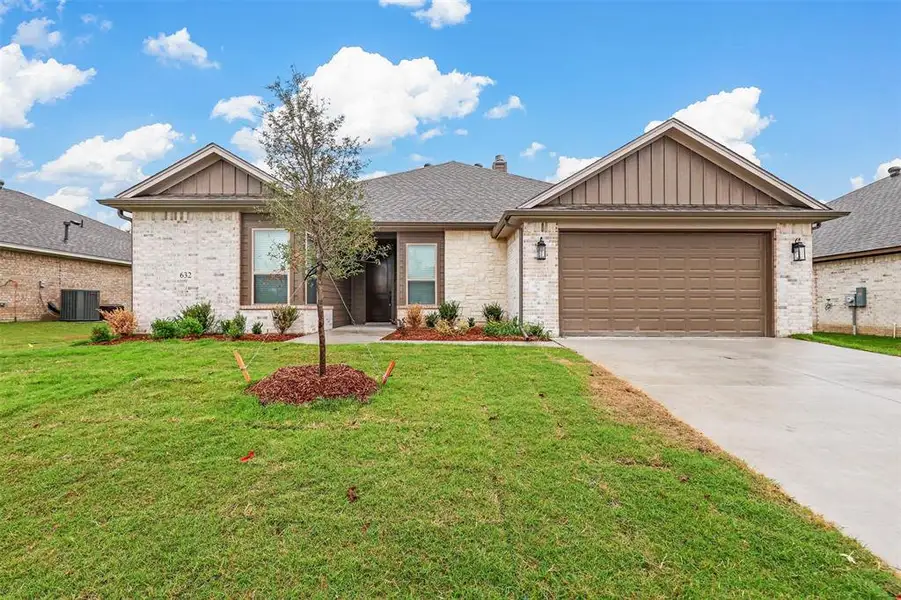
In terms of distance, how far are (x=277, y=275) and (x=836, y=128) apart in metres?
18.8

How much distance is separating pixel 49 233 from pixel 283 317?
1498 centimetres

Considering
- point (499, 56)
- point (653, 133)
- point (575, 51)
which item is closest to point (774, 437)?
point (653, 133)

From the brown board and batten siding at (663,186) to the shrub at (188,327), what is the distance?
31.5ft

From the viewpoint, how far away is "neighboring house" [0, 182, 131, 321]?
1463 cm

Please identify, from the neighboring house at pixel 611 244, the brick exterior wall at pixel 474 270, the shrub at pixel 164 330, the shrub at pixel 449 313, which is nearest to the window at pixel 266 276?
the neighboring house at pixel 611 244

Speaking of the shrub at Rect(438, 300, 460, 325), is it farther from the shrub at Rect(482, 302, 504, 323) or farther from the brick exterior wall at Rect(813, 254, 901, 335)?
the brick exterior wall at Rect(813, 254, 901, 335)

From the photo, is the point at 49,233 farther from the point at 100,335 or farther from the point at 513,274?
the point at 513,274

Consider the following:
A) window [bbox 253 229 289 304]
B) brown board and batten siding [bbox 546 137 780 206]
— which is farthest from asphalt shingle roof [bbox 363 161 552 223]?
brown board and batten siding [bbox 546 137 780 206]

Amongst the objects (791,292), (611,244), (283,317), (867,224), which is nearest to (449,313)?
(283,317)

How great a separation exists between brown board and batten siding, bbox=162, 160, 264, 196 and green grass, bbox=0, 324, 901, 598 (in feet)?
25.5

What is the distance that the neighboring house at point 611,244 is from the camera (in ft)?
32.6

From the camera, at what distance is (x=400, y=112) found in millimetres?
21938

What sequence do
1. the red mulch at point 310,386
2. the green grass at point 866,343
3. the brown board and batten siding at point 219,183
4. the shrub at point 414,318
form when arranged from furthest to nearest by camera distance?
the shrub at point 414,318 → the brown board and batten siding at point 219,183 → the green grass at point 866,343 → the red mulch at point 310,386

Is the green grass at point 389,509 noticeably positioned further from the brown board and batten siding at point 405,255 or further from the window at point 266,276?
the brown board and batten siding at point 405,255
